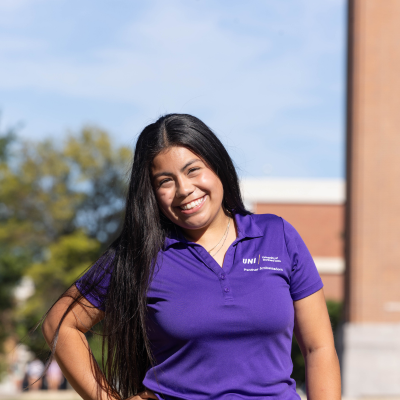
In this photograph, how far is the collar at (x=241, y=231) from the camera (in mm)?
2416

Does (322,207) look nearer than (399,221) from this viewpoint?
No

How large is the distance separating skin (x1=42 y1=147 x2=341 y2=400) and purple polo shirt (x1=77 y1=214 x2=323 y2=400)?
0.29ft

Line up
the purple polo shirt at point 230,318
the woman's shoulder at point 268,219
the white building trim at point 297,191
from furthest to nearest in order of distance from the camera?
the white building trim at point 297,191, the woman's shoulder at point 268,219, the purple polo shirt at point 230,318

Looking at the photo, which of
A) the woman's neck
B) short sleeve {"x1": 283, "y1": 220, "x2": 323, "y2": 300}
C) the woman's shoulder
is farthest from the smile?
short sleeve {"x1": 283, "y1": 220, "x2": 323, "y2": 300}

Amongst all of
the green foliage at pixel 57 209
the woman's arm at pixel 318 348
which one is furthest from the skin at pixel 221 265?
the green foliage at pixel 57 209

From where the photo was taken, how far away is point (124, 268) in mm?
2443

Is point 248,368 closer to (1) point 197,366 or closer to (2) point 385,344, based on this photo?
(1) point 197,366

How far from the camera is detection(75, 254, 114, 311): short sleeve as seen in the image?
8.12 ft

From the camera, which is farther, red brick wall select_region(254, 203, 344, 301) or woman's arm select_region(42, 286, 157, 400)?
red brick wall select_region(254, 203, 344, 301)

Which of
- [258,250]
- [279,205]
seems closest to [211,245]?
[258,250]

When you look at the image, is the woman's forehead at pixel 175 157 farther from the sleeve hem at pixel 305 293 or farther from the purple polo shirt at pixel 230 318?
the sleeve hem at pixel 305 293

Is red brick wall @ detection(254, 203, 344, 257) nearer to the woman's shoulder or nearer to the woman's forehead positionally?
the woman's shoulder

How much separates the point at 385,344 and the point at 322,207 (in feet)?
49.3

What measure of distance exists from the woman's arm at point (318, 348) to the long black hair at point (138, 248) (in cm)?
49
